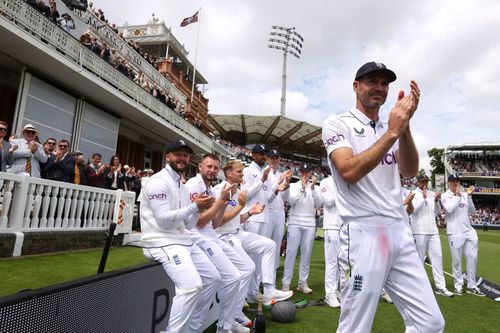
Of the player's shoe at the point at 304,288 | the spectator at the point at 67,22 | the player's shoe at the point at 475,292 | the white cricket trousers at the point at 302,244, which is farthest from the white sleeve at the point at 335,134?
the spectator at the point at 67,22

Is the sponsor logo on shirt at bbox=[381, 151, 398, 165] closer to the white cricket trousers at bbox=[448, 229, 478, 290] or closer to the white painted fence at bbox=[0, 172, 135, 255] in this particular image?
the white painted fence at bbox=[0, 172, 135, 255]

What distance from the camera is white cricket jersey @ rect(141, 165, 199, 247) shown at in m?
3.70

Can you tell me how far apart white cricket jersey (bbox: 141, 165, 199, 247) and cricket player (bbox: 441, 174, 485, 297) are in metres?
6.65

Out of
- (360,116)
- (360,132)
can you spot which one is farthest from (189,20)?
(360,132)

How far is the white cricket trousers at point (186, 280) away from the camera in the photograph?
3344 mm

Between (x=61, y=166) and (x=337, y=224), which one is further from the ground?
(x=61, y=166)

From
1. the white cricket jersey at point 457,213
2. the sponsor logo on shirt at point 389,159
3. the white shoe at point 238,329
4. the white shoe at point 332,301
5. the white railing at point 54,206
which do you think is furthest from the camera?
the white cricket jersey at point 457,213

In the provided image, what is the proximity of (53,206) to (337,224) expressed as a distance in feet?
18.3

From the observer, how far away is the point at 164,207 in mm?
3727

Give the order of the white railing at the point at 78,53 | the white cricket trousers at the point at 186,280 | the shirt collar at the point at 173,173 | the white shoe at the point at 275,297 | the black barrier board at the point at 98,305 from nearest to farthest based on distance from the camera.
→ 1. the black barrier board at the point at 98,305
2. the white cricket trousers at the point at 186,280
3. the shirt collar at the point at 173,173
4. the white shoe at the point at 275,297
5. the white railing at the point at 78,53

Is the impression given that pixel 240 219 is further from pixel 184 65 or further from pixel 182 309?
pixel 184 65

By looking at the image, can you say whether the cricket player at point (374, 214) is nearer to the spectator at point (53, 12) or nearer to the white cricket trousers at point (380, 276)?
the white cricket trousers at point (380, 276)

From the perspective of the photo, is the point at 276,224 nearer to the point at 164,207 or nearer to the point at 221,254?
the point at 221,254

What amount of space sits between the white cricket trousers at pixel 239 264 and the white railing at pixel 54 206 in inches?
149
